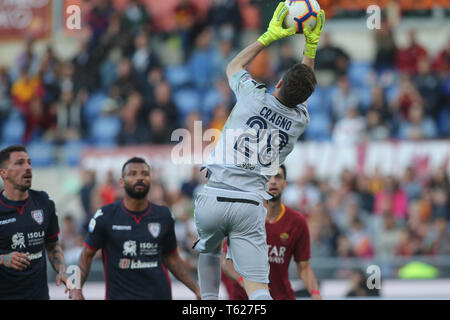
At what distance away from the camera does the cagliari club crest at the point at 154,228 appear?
7.80 meters

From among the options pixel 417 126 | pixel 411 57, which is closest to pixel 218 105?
pixel 417 126

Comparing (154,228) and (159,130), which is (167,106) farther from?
(154,228)

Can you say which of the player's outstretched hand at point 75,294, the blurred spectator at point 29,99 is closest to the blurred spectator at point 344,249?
the player's outstretched hand at point 75,294

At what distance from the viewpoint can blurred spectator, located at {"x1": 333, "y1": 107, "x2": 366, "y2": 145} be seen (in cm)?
1486

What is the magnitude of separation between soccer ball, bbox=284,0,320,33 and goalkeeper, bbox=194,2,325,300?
0.19ft

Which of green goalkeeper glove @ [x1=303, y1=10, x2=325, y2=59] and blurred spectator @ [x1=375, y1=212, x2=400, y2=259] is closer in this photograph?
green goalkeeper glove @ [x1=303, y1=10, x2=325, y2=59]

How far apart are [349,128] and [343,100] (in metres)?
0.88

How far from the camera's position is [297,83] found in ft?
20.1

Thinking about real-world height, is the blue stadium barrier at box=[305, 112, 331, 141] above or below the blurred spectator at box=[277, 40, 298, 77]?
below

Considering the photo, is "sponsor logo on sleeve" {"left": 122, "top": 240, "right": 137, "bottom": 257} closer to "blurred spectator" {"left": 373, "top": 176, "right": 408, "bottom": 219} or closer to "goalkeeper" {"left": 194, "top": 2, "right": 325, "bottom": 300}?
"goalkeeper" {"left": 194, "top": 2, "right": 325, "bottom": 300}

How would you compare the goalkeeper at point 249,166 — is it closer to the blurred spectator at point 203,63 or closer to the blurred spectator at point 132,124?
the blurred spectator at point 132,124

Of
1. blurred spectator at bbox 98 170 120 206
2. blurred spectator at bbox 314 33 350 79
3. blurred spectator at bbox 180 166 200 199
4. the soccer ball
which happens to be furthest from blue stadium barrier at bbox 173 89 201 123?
the soccer ball

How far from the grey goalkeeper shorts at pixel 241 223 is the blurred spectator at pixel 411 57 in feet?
36.1
